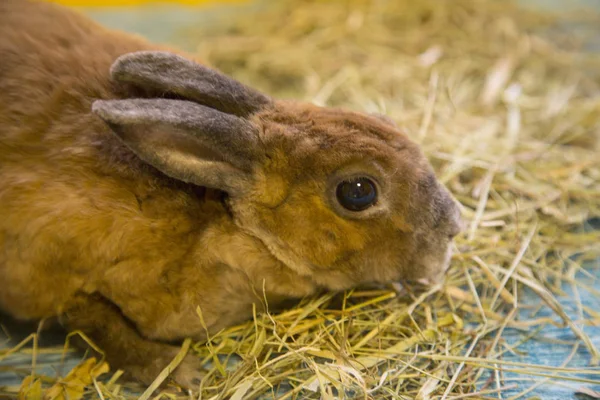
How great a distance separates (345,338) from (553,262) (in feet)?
3.91

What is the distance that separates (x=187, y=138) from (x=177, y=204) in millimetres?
272

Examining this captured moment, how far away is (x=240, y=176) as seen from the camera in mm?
2076

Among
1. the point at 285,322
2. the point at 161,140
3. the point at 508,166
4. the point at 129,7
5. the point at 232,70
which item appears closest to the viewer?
the point at 161,140

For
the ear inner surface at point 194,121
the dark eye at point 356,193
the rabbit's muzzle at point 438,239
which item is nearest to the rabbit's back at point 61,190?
the ear inner surface at point 194,121

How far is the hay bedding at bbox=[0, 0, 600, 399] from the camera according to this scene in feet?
6.83

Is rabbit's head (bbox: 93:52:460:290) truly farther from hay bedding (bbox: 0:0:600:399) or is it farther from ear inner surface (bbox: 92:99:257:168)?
hay bedding (bbox: 0:0:600:399)

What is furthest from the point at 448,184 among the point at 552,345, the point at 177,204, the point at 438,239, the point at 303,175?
the point at 177,204

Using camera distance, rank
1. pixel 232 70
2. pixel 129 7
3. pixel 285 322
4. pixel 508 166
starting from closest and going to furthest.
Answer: pixel 285 322, pixel 508 166, pixel 232 70, pixel 129 7

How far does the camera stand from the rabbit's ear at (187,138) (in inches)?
73.7

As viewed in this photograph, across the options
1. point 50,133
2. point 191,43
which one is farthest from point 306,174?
point 191,43

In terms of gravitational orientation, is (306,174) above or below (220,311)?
above

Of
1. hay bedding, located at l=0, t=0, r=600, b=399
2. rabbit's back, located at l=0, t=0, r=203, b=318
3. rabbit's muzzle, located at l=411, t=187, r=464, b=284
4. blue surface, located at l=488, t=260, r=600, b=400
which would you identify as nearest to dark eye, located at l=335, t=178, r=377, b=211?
rabbit's muzzle, located at l=411, t=187, r=464, b=284

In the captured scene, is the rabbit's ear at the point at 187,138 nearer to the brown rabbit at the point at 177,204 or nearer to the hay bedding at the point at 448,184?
the brown rabbit at the point at 177,204

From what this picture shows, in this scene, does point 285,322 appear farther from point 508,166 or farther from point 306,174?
point 508,166
